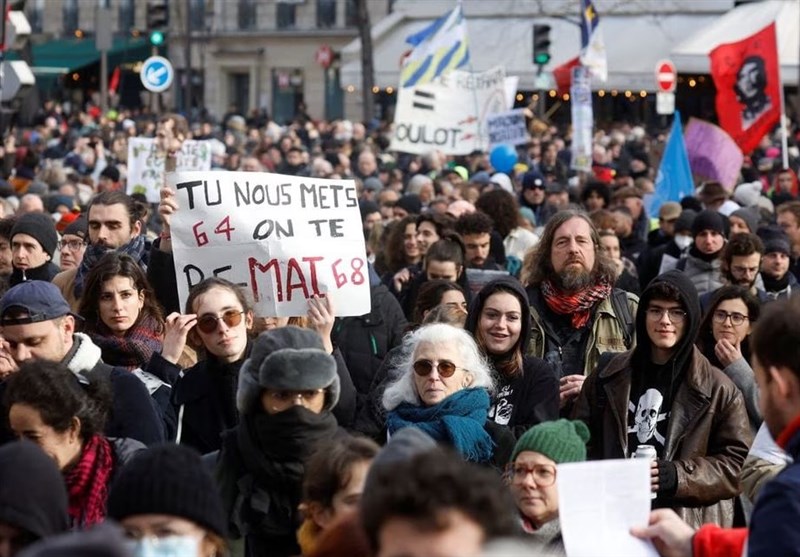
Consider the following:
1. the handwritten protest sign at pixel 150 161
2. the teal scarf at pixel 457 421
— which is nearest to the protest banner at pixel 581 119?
the handwritten protest sign at pixel 150 161

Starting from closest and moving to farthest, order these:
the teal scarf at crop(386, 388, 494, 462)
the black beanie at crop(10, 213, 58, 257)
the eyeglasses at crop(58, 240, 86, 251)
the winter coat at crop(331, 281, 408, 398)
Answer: the teal scarf at crop(386, 388, 494, 462) → the winter coat at crop(331, 281, 408, 398) → the black beanie at crop(10, 213, 58, 257) → the eyeglasses at crop(58, 240, 86, 251)

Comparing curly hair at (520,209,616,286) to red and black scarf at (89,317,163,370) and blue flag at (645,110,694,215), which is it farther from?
blue flag at (645,110,694,215)

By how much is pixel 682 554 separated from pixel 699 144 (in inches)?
564

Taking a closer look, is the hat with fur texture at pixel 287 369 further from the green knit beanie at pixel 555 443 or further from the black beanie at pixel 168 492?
the black beanie at pixel 168 492

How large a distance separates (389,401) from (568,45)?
38968 mm

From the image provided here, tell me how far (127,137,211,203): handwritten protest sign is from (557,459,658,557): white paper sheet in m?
11.7

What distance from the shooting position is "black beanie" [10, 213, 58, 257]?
344 inches

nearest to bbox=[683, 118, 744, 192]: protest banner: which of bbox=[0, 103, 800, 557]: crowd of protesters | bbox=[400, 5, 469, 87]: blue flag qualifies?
bbox=[400, 5, 469, 87]: blue flag

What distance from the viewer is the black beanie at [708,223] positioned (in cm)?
1062

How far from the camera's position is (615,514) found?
4031mm

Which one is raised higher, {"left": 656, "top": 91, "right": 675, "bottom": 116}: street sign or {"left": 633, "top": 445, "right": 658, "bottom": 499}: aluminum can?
{"left": 656, "top": 91, "right": 675, "bottom": 116}: street sign

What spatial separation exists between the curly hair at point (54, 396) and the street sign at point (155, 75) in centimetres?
1408

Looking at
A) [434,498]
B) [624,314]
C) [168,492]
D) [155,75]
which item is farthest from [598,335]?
[155,75]

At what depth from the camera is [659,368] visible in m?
6.44
